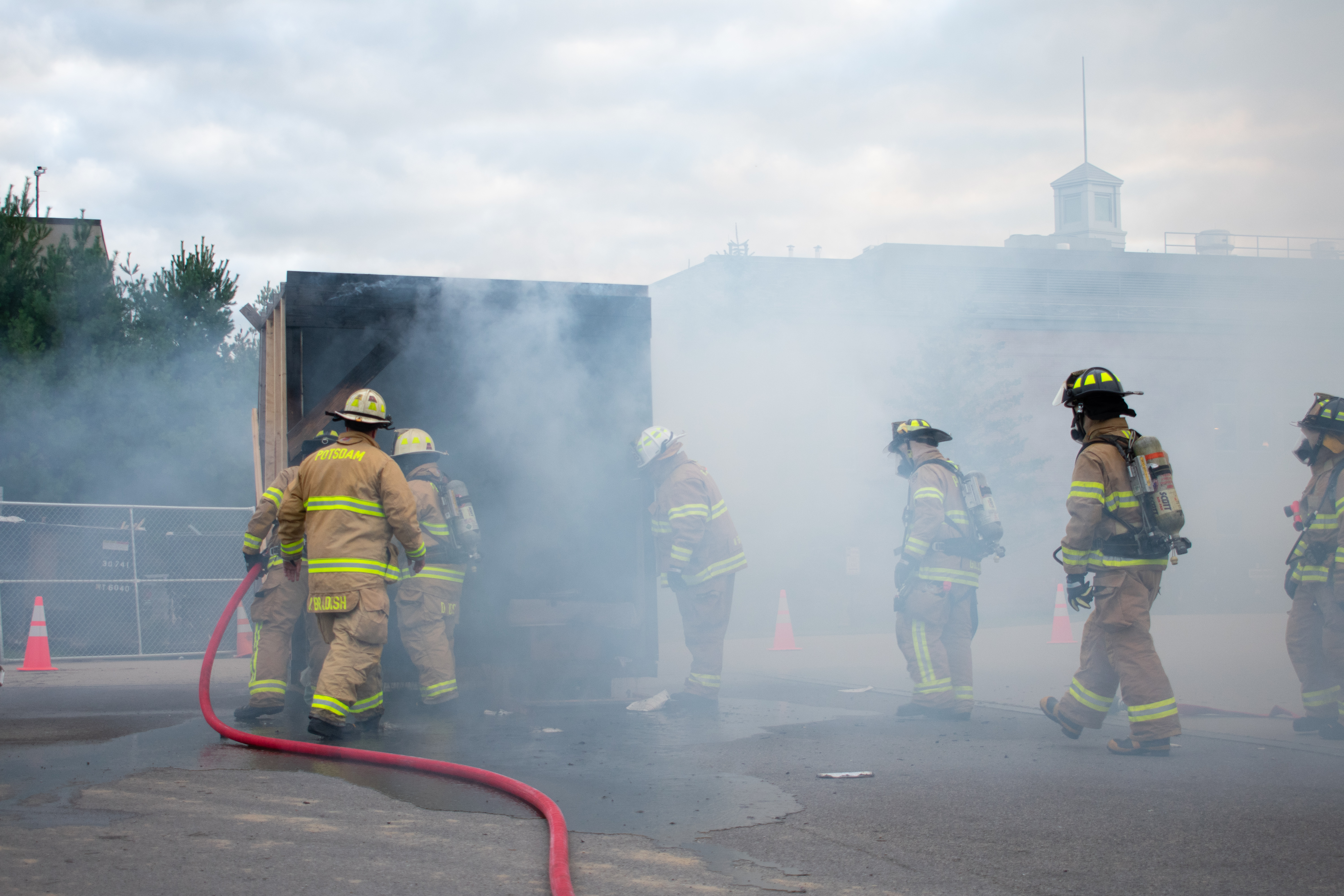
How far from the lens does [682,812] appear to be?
3.75 meters

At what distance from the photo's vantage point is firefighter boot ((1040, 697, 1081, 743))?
5.04 meters

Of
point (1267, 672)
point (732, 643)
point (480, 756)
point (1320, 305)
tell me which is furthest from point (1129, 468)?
point (1320, 305)

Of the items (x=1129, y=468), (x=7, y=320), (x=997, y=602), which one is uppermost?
(x=7, y=320)

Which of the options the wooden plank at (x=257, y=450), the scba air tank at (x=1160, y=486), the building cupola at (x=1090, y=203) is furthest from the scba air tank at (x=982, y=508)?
the building cupola at (x=1090, y=203)

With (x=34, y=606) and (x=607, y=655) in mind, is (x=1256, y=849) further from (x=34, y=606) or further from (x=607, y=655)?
(x=34, y=606)

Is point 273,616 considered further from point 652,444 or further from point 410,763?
point 652,444

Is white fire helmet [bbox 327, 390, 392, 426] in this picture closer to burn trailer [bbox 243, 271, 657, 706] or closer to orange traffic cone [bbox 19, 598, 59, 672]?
burn trailer [bbox 243, 271, 657, 706]

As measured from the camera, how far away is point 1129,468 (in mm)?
4984

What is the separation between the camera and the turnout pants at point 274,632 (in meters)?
5.85

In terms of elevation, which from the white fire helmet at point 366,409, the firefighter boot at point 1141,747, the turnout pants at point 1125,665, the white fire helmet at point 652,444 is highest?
the white fire helmet at point 366,409

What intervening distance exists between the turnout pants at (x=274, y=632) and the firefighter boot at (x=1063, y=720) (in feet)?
12.5

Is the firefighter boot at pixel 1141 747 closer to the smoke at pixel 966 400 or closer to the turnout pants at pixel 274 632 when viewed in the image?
the turnout pants at pixel 274 632

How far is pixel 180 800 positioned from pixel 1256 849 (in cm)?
349

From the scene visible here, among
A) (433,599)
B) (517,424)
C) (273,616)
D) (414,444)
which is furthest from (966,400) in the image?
(273,616)
